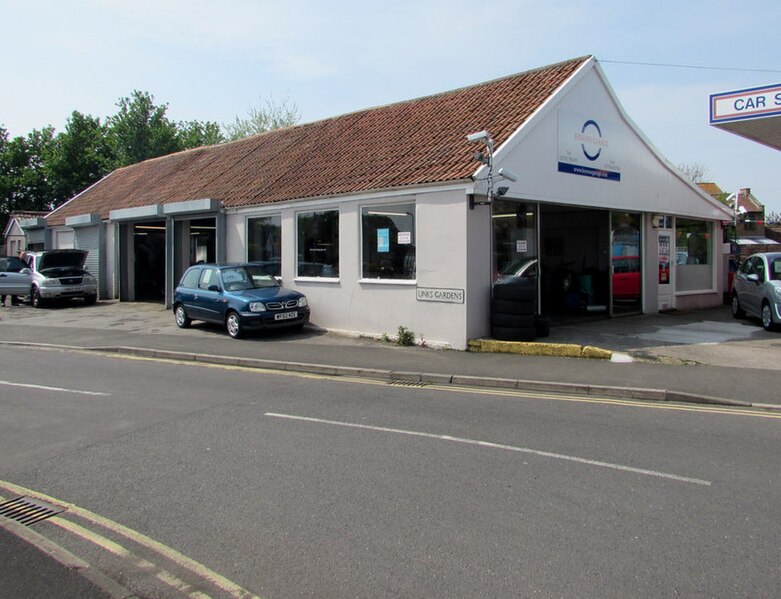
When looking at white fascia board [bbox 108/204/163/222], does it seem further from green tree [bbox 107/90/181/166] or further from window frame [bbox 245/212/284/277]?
green tree [bbox 107/90/181/166]

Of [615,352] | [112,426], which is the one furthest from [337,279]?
[112,426]

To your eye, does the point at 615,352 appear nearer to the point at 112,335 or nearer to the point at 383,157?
the point at 383,157

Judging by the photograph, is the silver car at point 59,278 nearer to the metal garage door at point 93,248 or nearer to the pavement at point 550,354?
the metal garage door at point 93,248

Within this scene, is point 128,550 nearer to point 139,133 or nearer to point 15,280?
point 15,280

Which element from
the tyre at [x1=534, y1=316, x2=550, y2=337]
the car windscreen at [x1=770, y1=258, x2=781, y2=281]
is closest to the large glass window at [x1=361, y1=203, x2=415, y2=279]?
the tyre at [x1=534, y1=316, x2=550, y2=337]

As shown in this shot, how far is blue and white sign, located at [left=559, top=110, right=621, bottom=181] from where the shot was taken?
1434 centimetres

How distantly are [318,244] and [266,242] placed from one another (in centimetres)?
252

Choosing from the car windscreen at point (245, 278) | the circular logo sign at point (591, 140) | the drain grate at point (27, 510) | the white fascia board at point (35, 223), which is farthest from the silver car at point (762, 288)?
the white fascia board at point (35, 223)

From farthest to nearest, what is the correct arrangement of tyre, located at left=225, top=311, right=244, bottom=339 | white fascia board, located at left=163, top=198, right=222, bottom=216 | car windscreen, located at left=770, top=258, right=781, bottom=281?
1. white fascia board, located at left=163, top=198, right=222, bottom=216
2. tyre, located at left=225, top=311, right=244, bottom=339
3. car windscreen, located at left=770, top=258, right=781, bottom=281

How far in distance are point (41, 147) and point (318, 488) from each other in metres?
52.7

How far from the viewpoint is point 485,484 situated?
16.3 ft

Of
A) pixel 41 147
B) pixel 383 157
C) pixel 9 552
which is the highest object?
pixel 41 147

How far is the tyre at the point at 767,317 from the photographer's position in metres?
13.5

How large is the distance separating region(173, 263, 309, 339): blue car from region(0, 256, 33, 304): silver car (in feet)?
33.9
